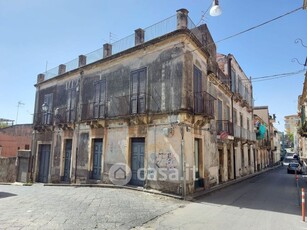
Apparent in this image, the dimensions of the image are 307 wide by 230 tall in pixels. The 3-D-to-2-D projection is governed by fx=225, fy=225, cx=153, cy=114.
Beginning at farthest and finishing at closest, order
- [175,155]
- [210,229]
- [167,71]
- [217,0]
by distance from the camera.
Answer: [167,71]
[175,155]
[217,0]
[210,229]

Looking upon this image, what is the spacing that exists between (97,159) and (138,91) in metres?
4.79

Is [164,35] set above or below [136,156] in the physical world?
above

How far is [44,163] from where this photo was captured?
16828mm

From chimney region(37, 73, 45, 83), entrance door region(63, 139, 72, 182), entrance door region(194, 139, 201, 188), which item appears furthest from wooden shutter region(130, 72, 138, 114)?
chimney region(37, 73, 45, 83)

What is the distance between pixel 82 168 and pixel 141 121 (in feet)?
17.6

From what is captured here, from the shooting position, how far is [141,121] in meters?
11.2

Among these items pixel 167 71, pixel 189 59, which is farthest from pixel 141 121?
pixel 189 59

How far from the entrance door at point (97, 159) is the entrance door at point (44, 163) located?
5.39 m

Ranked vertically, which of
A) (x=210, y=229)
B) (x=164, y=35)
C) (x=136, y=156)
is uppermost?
(x=164, y=35)

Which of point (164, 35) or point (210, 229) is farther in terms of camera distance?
point (164, 35)

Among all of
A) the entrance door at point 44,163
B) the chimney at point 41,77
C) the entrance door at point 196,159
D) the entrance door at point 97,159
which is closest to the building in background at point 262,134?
the entrance door at point 196,159

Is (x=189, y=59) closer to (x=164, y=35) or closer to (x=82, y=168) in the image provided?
(x=164, y=35)

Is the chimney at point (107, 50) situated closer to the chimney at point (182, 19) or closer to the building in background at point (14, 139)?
the chimney at point (182, 19)

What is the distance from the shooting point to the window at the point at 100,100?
13408mm
